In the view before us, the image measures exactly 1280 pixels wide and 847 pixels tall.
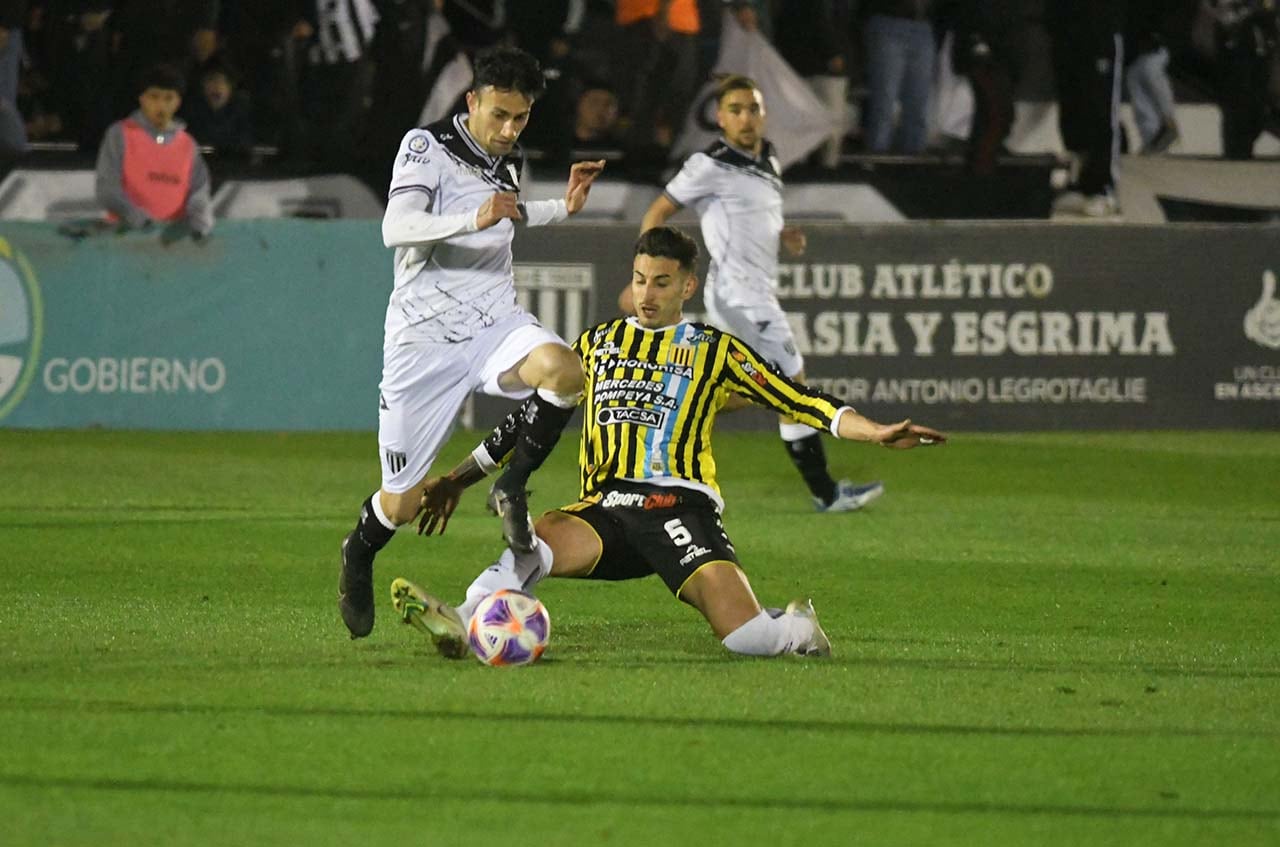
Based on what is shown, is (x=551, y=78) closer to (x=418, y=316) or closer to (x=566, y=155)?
(x=566, y=155)

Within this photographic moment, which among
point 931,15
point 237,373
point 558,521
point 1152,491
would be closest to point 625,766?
point 558,521

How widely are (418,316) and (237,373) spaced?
7448 mm

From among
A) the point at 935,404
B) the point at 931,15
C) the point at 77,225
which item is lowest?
the point at 935,404

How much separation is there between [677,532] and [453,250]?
117 centimetres

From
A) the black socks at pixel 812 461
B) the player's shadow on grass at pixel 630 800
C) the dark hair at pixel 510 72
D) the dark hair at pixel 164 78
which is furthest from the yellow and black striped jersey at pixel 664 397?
the dark hair at pixel 164 78

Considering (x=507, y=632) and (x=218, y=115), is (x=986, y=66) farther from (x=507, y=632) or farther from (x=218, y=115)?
(x=507, y=632)

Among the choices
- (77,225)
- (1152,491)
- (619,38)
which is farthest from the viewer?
(619,38)

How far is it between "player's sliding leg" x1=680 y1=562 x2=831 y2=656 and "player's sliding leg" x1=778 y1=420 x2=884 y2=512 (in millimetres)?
4291

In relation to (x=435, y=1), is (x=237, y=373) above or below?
below

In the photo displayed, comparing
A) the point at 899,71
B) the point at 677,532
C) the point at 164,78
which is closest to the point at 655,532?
the point at 677,532

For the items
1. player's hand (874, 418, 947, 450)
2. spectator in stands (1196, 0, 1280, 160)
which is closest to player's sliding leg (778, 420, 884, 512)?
player's hand (874, 418, 947, 450)

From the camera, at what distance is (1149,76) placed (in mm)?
17797

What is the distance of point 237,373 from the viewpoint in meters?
14.1

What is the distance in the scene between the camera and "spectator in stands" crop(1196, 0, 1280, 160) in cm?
1812
